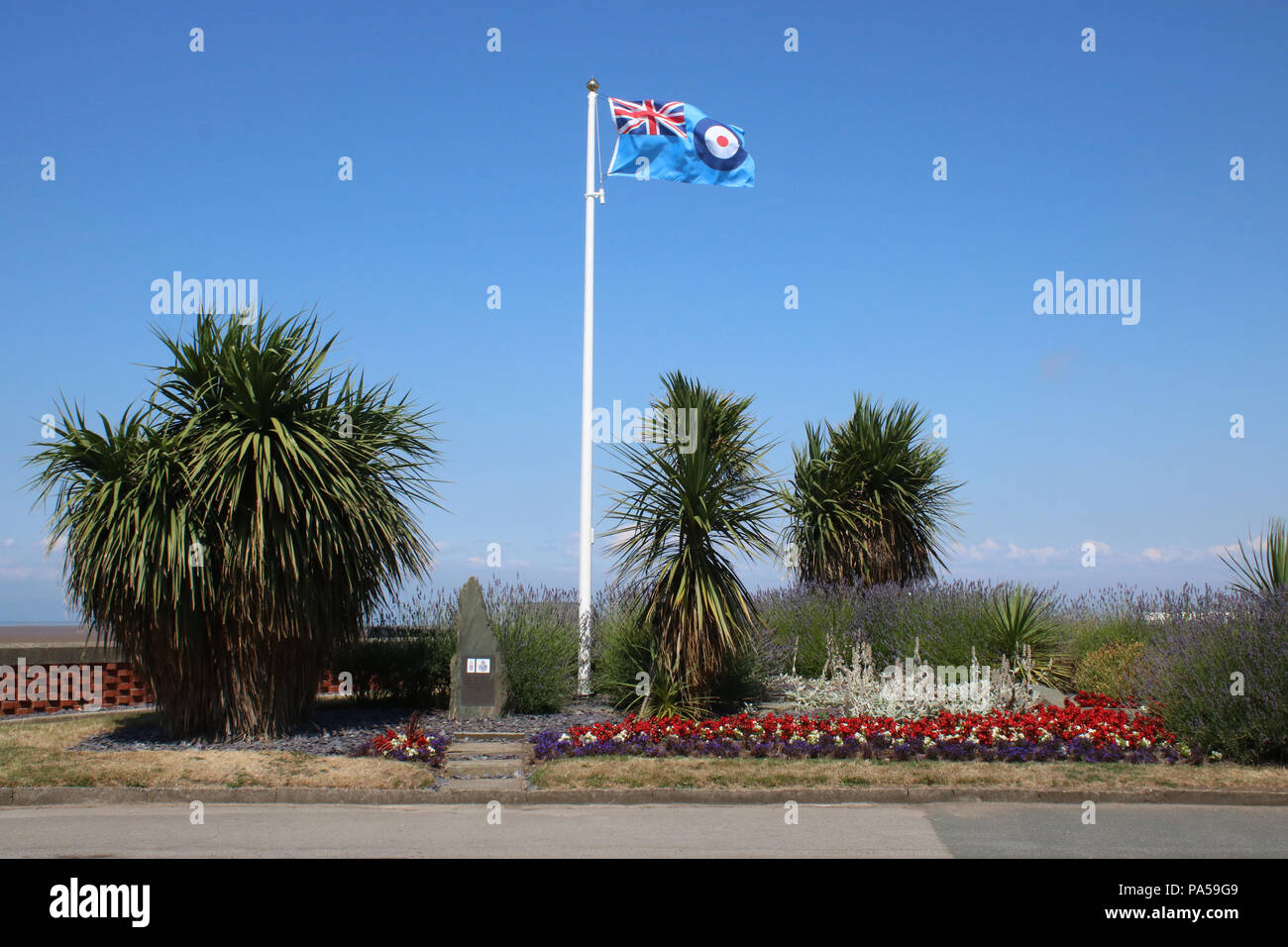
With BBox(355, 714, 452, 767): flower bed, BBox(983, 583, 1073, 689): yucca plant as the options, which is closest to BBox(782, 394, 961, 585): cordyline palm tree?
BBox(983, 583, 1073, 689): yucca plant

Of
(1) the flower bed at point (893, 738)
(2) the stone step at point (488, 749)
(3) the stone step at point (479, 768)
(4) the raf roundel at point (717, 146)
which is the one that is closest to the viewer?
(3) the stone step at point (479, 768)

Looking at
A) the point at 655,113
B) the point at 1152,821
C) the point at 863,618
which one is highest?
the point at 655,113

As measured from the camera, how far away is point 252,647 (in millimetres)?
11375

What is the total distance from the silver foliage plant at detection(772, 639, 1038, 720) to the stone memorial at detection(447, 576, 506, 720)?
13.3 ft

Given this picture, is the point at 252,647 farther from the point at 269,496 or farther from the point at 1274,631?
the point at 1274,631

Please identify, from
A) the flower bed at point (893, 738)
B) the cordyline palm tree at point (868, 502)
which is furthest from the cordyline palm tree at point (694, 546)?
the cordyline palm tree at point (868, 502)

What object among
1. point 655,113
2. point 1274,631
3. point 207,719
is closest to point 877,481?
point 655,113

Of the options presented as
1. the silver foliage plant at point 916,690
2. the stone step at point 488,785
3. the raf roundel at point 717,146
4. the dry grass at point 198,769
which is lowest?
the stone step at point 488,785

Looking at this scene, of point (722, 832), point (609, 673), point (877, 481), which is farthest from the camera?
point (877, 481)

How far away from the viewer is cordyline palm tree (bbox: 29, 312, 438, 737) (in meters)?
11.0

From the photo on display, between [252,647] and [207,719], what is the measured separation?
102 cm

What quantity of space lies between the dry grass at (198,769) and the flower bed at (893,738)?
1780 mm

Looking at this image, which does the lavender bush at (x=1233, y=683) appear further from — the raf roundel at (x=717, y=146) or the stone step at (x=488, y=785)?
the raf roundel at (x=717, y=146)

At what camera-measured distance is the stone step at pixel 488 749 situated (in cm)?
1105
